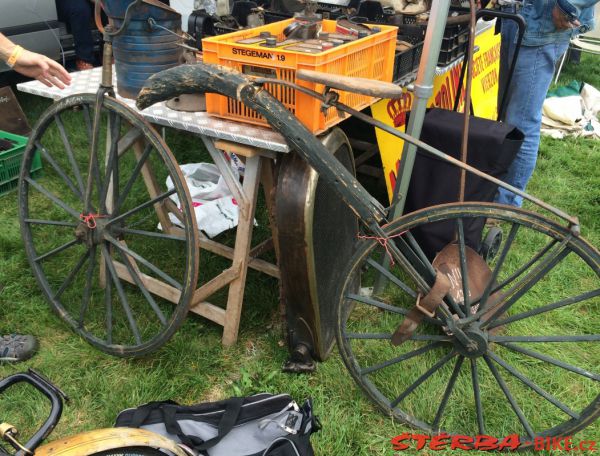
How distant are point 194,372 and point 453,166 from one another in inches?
63.7

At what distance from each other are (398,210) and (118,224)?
4.26ft

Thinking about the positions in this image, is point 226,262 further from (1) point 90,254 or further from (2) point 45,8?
(2) point 45,8

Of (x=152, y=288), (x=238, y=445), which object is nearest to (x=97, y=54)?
(x=152, y=288)

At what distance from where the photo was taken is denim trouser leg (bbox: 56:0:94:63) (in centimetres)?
514

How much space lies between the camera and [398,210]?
8.59 ft

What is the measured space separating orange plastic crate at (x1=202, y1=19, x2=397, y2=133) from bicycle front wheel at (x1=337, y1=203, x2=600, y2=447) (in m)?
0.58

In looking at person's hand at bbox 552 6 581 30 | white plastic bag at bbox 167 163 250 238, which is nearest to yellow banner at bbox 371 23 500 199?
person's hand at bbox 552 6 581 30

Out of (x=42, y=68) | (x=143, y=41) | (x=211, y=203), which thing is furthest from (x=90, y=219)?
(x=211, y=203)

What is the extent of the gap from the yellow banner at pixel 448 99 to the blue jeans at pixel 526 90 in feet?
0.87

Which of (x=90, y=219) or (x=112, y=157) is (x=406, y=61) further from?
(x=90, y=219)

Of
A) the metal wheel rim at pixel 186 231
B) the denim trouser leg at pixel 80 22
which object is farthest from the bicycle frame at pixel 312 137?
the denim trouser leg at pixel 80 22

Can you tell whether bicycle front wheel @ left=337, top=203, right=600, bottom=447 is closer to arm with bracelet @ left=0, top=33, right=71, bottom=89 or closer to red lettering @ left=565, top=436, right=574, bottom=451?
red lettering @ left=565, top=436, right=574, bottom=451

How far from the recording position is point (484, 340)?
2.01 m

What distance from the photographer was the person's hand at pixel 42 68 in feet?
7.34
